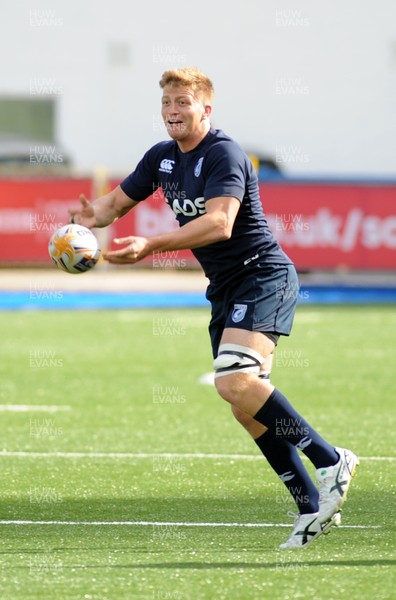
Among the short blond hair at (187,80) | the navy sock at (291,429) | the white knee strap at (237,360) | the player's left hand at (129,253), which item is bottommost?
the navy sock at (291,429)

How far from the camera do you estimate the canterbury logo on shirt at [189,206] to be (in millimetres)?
6348

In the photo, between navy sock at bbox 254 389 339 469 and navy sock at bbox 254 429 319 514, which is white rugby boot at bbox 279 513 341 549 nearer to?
navy sock at bbox 254 429 319 514

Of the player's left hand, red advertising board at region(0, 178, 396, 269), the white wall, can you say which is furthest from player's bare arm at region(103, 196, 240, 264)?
the white wall

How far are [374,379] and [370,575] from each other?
671 cm

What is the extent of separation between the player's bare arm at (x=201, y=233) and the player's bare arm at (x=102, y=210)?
0.95 metres

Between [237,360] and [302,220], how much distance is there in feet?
45.0

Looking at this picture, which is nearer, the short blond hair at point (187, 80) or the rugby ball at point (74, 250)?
the rugby ball at point (74, 250)

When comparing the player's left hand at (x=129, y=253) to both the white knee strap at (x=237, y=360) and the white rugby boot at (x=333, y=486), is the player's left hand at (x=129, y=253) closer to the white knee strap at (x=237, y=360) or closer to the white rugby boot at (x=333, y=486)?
the white knee strap at (x=237, y=360)

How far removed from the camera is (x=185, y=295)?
20.3 m

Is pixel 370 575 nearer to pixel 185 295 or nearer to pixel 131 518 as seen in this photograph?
pixel 131 518

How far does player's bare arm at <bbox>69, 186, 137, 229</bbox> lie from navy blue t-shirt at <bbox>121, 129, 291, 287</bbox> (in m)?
0.42

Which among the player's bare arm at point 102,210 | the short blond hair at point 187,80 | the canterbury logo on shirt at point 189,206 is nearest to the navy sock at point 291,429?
the canterbury logo on shirt at point 189,206

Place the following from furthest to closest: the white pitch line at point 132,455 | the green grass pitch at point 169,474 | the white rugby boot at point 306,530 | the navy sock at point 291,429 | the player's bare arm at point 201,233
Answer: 1. the white pitch line at point 132,455
2. the navy sock at point 291,429
3. the white rugby boot at point 306,530
4. the player's bare arm at point 201,233
5. the green grass pitch at point 169,474

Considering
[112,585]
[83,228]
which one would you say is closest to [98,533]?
[112,585]
